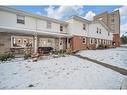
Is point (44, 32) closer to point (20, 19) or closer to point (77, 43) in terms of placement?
point (20, 19)

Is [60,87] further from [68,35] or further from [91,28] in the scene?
[91,28]

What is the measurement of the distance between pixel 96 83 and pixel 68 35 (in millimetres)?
11730

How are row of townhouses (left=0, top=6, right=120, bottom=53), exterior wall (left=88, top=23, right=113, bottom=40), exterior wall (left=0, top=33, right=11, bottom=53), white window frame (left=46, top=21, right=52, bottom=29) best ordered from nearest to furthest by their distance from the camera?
exterior wall (left=0, top=33, right=11, bottom=53)
row of townhouses (left=0, top=6, right=120, bottom=53)
white window frame (left=46, top=21, right=52, bottom=29)
exterior wall (left=88, top=23, right=113, bottom=40)

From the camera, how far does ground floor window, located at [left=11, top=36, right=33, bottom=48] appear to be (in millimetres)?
11989

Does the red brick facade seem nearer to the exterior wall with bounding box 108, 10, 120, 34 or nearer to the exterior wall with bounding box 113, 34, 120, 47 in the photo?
the exterior wall with bounding box 113, 34, 120, 47

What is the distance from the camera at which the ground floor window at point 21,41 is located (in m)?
12.0

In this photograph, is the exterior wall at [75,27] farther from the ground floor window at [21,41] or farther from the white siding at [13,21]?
the ground floor window at [21,41]

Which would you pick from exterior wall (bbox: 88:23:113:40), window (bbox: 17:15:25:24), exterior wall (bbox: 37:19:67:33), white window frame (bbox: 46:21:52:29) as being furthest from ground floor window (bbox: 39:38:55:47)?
exterior wall (bbox: 88:23:113:40)

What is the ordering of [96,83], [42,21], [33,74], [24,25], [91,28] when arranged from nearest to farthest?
[96,83] < [33,74] < [24,25] < [42,21] < [91,28]

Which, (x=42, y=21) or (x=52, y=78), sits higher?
(x=42, y=21)

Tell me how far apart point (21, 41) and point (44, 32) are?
2.60 metres

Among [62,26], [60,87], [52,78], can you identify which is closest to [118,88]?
[60,87]

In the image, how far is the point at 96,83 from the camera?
4.88 metres
